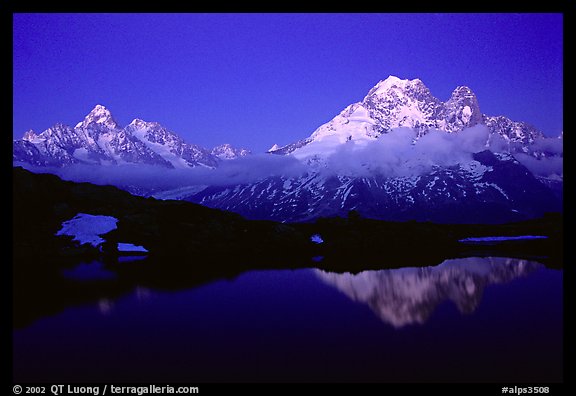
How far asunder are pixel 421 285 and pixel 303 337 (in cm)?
2998

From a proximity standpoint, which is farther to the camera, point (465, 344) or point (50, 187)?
point (50, 187)

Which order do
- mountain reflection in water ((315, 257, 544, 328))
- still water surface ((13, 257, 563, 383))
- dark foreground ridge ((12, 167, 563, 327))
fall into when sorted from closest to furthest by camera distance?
still water surface ((13, 257, 563, 383))
mountain reflection in water ((315, 257, 544, 328))
dark foreground ridge ((12, 167, 563, 327))

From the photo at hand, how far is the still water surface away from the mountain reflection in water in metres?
0.30

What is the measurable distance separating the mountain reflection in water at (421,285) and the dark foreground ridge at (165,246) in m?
6.15

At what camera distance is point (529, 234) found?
157 metres

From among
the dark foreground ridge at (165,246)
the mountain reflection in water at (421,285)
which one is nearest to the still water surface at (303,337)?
the mountain reflection in water at (421,285)

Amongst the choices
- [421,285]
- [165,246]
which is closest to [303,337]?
[421,285]

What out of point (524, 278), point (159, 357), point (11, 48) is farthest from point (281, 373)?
point (524, 278)

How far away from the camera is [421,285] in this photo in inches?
2247

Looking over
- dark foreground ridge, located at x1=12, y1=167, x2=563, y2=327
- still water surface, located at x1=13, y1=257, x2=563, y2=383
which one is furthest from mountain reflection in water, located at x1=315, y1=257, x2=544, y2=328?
dark foreground ridge, located at x1=12, y1=167, x2=563, y2=327

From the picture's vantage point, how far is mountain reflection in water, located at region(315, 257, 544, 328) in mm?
41281

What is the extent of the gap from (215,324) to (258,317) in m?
4.13

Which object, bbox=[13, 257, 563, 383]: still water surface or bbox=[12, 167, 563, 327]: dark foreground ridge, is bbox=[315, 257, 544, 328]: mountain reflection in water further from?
bbox=[12, 167, 563, 327]: dark foreground ridge
